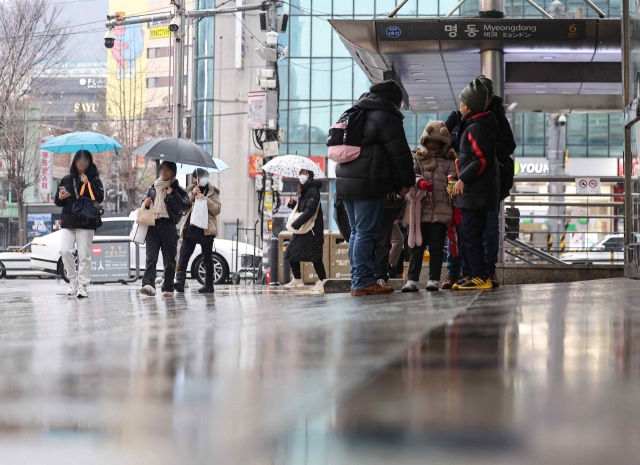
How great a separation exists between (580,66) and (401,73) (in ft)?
8.62

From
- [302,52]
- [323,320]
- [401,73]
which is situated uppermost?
[302,52]

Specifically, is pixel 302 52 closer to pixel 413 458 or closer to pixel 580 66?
pixel 580 66

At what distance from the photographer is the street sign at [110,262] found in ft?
52.3

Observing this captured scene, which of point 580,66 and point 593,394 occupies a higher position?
point 580,66

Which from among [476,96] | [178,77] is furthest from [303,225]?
[178,77]

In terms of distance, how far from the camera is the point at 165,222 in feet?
28.7

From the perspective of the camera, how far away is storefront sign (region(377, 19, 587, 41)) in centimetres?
971

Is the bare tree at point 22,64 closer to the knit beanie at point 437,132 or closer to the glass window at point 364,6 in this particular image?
the glass window at point 364,6

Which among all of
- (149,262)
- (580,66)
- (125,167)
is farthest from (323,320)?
(125,167)

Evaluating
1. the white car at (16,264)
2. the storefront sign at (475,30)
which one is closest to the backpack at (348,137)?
the storefront sign at (475,30)

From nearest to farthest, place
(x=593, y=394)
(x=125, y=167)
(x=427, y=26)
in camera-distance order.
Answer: (x=593, y=394) → (x=427, y=26) → (x=125, y=167)

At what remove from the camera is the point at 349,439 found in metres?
1.58

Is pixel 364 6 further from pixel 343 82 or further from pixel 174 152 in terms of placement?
pixel 174 152

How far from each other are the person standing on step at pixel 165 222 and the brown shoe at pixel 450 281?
330 centimetres
